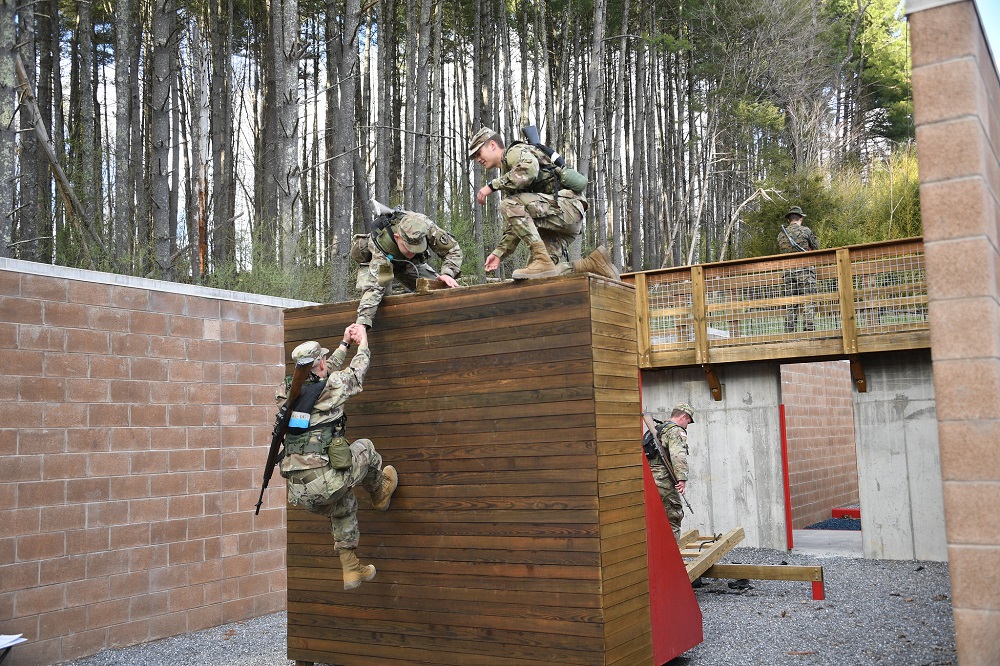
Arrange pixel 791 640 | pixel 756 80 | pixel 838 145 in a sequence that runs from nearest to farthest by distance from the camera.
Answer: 1. pixel 791 640
2. pixel 756 80
3. pixel 838 145

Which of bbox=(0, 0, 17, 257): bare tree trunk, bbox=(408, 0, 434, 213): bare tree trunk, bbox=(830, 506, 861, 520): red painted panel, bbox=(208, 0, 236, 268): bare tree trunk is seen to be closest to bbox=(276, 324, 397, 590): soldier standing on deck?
bbox=(0, 0, 17, 257): bare tree trunk

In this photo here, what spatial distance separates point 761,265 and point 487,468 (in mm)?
7085

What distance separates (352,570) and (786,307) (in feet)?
24.2

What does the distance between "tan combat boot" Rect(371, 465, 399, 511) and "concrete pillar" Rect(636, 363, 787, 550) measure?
717 centimetres

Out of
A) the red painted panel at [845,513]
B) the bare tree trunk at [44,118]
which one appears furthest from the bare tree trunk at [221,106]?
the red painted panel at [845,513]

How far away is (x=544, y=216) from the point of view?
5.54 metres

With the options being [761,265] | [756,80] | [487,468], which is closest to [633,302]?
[487,468]

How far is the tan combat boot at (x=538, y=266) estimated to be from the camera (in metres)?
5.20

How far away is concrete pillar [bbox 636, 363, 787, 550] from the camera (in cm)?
1134

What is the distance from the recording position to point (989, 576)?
13.2 ft

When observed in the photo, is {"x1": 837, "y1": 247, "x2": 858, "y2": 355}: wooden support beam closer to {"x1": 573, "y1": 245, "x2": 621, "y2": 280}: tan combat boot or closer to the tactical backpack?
the tactical backpack

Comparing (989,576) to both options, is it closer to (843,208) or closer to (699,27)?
(843,208)

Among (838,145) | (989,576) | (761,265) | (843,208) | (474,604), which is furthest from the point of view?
(838,145)

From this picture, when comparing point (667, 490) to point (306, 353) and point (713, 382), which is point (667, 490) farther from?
point (306, 353)
